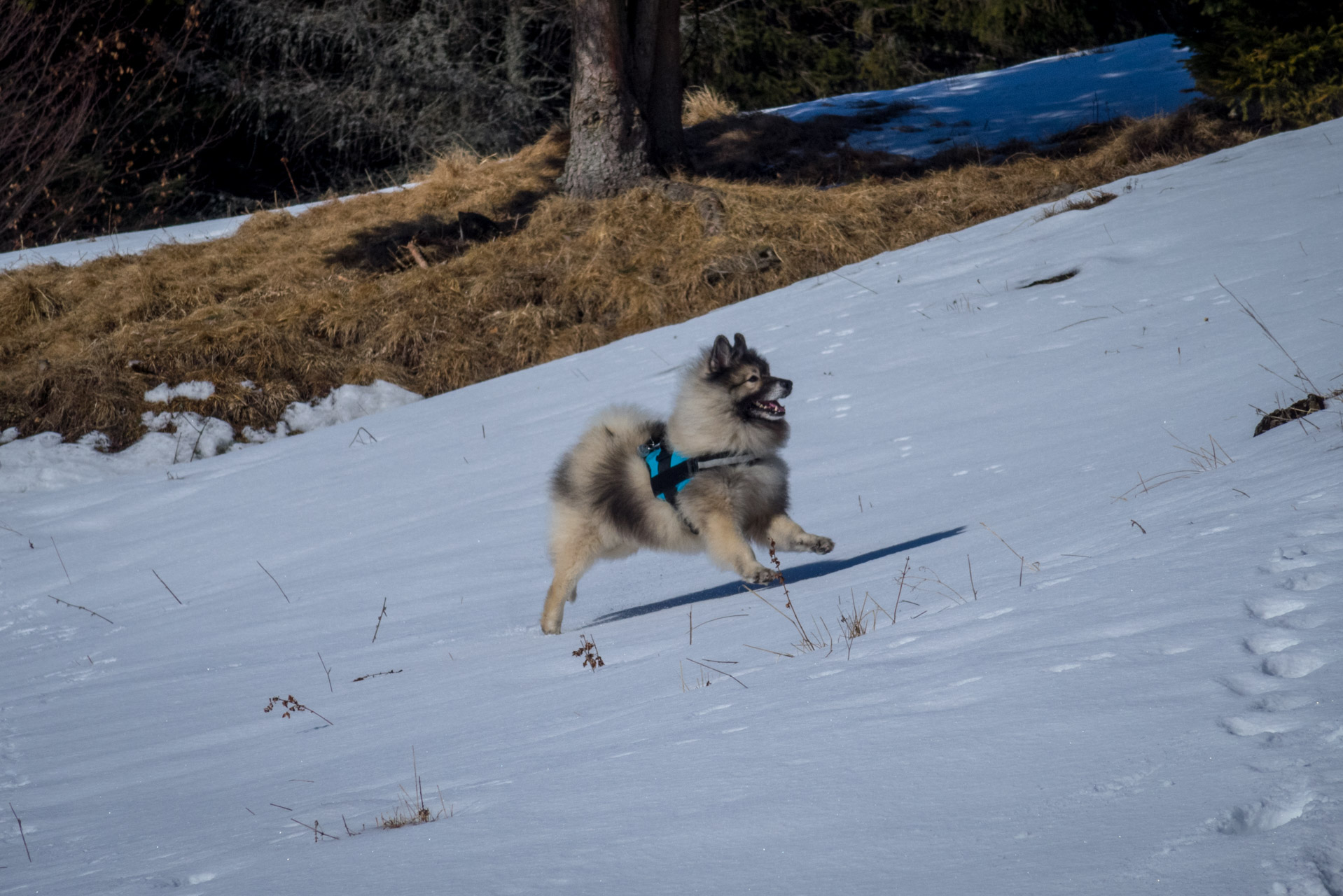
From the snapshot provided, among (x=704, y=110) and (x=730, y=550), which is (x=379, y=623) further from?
(x=704, y=110)

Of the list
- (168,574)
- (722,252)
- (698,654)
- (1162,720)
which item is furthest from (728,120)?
(1162,720)

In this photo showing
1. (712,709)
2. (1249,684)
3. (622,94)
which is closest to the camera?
(1249,684)

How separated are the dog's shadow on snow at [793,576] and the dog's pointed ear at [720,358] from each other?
1.07 meters

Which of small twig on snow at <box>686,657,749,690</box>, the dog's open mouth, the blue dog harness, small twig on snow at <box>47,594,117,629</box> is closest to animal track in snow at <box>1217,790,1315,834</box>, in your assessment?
small twig on snow at <box>686,657,749,690</box>

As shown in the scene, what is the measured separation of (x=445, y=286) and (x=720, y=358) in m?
8.32

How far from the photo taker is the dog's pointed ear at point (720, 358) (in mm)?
4953

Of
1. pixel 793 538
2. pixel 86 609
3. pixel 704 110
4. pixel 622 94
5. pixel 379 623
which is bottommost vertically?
pixel 86 609

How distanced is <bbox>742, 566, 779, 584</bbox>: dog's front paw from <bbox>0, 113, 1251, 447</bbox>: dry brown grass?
7.34 m

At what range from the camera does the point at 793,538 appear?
4770 millimetres

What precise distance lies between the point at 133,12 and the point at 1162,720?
24.8 meters

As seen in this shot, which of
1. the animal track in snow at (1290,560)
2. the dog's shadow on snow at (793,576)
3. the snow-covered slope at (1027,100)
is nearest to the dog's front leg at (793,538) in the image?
the dog's shadow on snow at (793,576)

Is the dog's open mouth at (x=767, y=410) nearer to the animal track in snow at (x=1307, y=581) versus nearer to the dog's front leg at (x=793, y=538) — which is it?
the dog's front leg at (x=793, y=538)

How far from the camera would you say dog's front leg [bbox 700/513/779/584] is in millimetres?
4605

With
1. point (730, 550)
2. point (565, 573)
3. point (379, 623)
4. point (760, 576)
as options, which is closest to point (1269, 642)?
point (760, 576)
